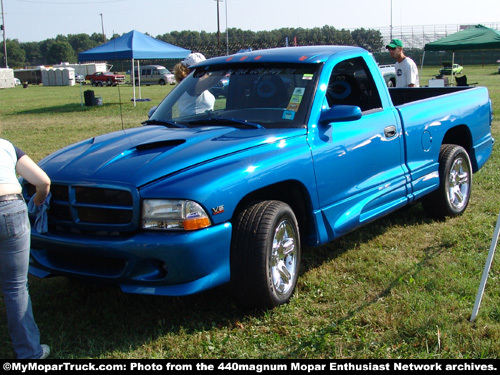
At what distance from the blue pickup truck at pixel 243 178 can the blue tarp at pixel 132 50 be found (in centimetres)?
1720

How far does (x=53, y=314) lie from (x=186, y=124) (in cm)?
174

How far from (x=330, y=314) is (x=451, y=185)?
282 cm

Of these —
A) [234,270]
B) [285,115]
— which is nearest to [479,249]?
[285,115]

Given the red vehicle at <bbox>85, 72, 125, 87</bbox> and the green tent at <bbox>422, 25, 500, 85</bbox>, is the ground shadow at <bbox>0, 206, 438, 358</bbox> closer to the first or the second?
the green tent at <bbox>422, 25, 500, 85</bbox>

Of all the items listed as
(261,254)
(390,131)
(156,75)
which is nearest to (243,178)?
(261,254)

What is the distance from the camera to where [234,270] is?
11.7 feet

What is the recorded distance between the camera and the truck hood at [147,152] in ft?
11.5

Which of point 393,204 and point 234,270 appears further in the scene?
point 393,204

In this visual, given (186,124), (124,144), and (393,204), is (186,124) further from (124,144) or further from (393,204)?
(393,204)

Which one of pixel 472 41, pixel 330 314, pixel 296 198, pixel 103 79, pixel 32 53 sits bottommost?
pixel 330 314

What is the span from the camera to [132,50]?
834 inches

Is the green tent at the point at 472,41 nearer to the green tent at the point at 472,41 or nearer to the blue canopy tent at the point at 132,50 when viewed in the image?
the green tent at the point at 472,41

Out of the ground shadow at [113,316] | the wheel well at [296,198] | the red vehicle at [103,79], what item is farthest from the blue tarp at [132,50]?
the red vehicle at [103,79]

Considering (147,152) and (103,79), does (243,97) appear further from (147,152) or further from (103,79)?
(103,79)
